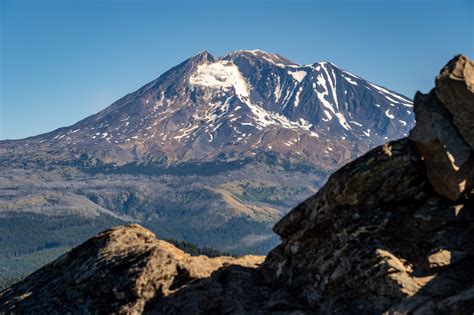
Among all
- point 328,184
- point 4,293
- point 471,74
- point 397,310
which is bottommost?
point 397,310

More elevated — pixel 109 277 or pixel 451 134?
pixel 451 134

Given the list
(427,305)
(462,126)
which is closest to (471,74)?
(462,126)

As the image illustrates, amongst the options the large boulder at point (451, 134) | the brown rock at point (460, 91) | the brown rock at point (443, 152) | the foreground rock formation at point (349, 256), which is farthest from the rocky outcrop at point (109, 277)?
the brown rock at point (460, 91)

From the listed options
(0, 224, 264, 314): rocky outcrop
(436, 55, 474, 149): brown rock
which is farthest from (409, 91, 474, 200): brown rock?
(0, 224, 264, 314): rocky outcrop

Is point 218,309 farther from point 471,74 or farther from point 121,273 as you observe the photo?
point 471,74

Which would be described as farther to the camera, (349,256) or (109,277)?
(109,277)

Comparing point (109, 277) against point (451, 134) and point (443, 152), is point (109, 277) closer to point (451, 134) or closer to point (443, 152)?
point (443, 152)

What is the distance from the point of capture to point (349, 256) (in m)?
21.5

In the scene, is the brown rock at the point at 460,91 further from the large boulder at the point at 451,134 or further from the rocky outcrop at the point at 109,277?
the rocky outcrop at the point at 109,277

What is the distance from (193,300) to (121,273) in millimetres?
3232

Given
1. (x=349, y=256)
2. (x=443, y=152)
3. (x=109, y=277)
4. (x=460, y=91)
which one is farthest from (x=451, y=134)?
(x=109, y=277)

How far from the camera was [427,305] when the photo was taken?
58.3ft

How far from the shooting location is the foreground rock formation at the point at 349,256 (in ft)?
66.5

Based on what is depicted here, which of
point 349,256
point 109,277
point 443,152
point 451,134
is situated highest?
point 451,134
